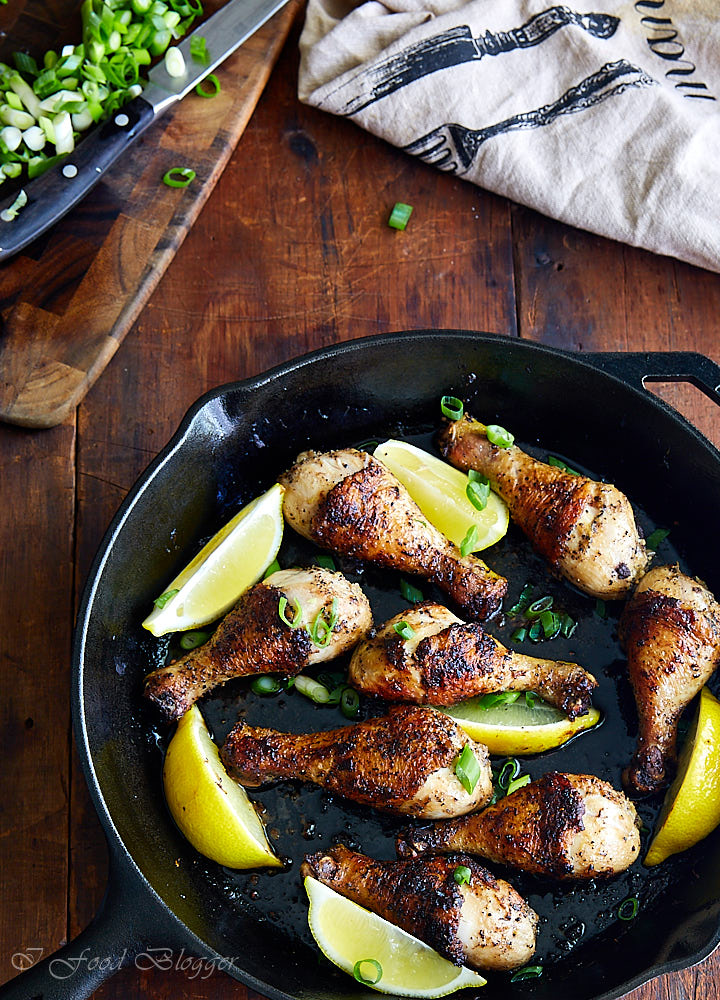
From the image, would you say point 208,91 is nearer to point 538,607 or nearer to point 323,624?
point 323,624

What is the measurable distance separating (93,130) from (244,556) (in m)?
1.40

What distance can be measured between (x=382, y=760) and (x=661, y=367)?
1.24 metres

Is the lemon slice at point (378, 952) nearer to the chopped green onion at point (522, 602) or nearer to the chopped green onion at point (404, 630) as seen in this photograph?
the chopped green onion at point (404, 630)

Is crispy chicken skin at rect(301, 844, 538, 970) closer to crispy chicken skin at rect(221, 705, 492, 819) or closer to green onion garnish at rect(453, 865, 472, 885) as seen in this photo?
green onion garnish at rect(453, 865, 472, 885)

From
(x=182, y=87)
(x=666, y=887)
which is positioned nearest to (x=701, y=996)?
(x=666, y=887)


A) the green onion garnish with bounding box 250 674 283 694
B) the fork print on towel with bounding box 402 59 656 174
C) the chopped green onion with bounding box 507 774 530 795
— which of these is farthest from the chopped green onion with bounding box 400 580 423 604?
the fork print on towel with bounding box 402 59 656 174

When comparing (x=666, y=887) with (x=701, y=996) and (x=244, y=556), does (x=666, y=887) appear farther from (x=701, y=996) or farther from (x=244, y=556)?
(x=244, y=556)

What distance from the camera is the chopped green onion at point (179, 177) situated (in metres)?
2.79

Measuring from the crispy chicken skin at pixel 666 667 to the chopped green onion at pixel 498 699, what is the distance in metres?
0.32

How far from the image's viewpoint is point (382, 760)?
219 centimetres

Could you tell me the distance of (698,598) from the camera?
2336 mm

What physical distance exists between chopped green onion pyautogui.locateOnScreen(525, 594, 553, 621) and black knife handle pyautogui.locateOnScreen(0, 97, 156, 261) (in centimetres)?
170

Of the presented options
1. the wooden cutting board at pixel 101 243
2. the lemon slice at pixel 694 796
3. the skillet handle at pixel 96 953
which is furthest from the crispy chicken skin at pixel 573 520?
the skillet handle at pixel 96 953

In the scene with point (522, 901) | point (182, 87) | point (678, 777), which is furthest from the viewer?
point (182, 87)
